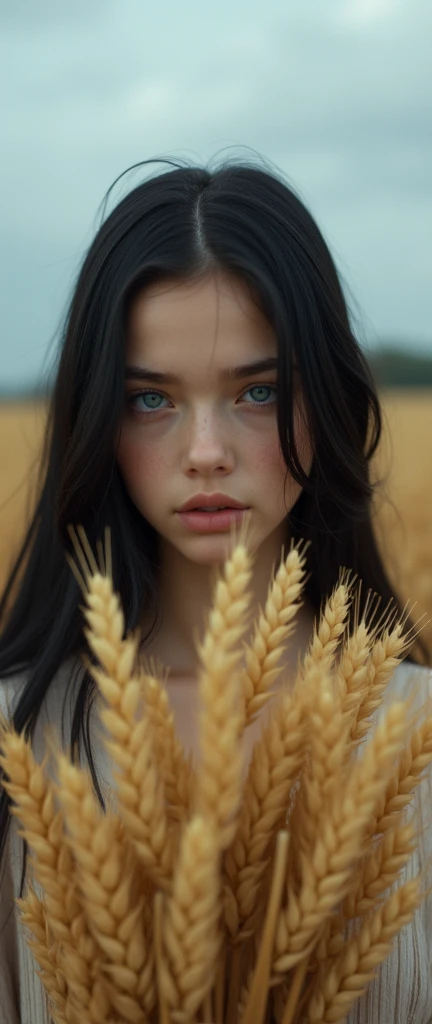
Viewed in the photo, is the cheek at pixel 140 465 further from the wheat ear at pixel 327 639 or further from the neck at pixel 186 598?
the wheat ear at pixel 327 639

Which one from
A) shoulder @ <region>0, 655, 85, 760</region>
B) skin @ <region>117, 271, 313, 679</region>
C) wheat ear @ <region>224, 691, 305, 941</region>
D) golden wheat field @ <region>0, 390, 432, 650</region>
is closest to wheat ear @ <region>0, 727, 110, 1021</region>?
wheat ear @ <region>224, 691, 305, 941</region>

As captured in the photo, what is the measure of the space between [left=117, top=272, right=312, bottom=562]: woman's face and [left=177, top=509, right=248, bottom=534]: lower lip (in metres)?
0.01

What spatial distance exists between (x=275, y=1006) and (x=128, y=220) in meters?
0.98

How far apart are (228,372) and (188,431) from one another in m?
0.08

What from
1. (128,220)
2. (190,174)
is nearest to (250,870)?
(128,220)

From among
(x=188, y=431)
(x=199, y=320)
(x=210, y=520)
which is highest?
(x=199, y=320)

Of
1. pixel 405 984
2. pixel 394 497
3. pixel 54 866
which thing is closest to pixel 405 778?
pixel 54 866

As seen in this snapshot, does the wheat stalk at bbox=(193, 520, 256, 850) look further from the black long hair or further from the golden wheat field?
the golden wheat field

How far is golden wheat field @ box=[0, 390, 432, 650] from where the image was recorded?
2084 millimetres

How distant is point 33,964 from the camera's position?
4.31 ft

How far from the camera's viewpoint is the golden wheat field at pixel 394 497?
2.08m

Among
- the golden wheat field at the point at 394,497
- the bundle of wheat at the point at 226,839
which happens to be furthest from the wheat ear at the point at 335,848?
the golden wheat field at the point at 394,497

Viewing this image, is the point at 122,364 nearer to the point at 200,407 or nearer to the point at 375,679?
the point at 200,407

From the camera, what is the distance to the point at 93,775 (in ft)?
4.38
